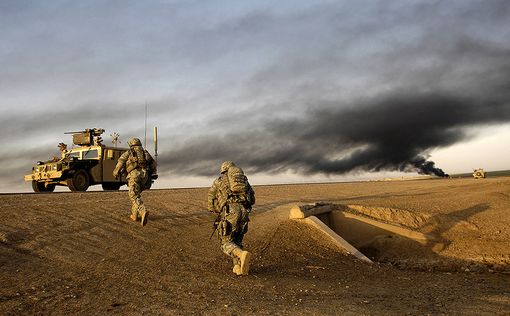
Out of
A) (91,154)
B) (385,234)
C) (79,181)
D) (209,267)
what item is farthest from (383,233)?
(91,154)

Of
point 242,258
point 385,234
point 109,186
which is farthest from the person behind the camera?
point 109,186

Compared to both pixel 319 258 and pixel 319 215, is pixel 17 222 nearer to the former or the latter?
pixel 319 258

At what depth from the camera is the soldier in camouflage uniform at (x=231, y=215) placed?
665 cm

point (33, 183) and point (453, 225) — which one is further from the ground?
point (33, 183)

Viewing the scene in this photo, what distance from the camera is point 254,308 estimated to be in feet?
16.4

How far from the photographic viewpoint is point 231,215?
6707 millimetres

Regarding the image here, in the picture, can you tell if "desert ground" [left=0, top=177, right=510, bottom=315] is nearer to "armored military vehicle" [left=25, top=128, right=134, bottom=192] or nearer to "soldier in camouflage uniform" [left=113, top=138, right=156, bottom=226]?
"soldier in camouflage uniform" [left=113, top=138, right=156, bottom=226]

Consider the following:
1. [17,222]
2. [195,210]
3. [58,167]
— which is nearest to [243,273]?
[17,222]

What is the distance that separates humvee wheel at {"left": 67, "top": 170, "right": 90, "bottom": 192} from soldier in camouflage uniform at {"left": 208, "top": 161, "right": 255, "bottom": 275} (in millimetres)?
15360

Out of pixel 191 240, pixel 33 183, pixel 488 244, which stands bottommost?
pixel 488 244

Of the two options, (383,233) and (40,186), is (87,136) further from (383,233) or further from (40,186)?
(383,233)

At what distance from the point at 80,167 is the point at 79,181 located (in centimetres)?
67

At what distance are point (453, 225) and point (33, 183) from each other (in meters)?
18.8

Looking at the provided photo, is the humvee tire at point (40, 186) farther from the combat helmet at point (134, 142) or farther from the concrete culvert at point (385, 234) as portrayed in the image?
the concrete culvert at point (385, 234)
